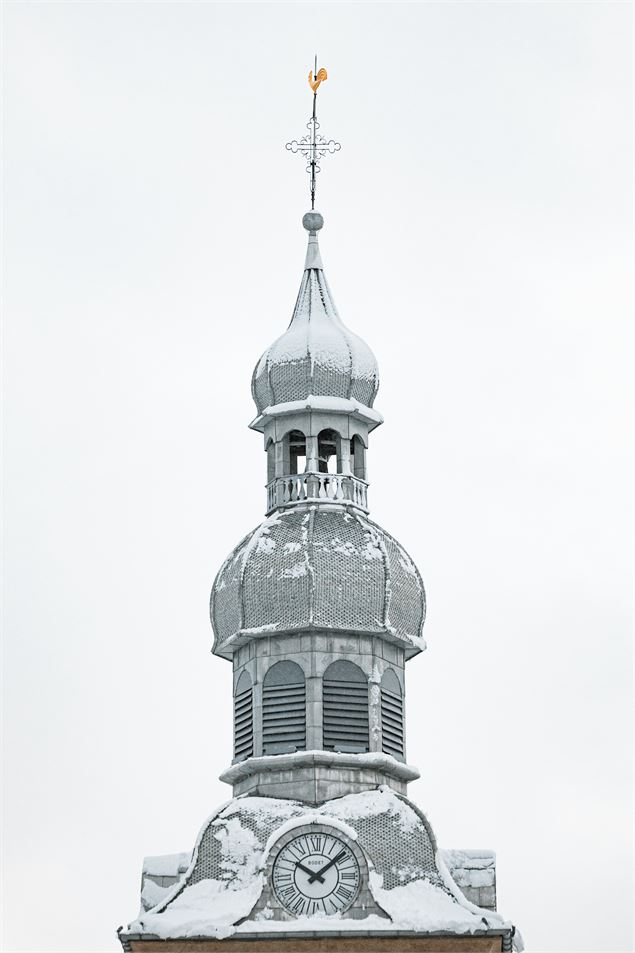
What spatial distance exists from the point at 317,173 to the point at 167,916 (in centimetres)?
1899

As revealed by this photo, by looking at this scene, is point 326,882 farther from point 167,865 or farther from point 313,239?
point 313,239

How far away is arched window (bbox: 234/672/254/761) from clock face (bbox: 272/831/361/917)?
359 centimetres

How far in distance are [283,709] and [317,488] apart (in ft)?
18.5

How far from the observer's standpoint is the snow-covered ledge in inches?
3108

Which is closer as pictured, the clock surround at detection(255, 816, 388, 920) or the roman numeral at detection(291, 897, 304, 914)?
the clock surround at detection(255, 816, 388, 920)

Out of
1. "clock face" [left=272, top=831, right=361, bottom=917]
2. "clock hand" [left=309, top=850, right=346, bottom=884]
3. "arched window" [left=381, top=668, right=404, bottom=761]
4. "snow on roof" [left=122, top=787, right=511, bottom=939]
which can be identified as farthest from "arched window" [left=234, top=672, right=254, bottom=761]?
"clock hand" [left=309, top=850, right=346, bottom=884]

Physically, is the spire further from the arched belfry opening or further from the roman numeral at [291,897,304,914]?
the roman numeral at [291,897,304,914]

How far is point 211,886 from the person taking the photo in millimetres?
77438

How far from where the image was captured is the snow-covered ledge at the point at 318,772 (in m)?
78.9

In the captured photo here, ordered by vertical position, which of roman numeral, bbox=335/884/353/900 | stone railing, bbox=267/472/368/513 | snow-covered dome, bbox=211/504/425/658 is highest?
stone railing, bbox=267/472/368/513

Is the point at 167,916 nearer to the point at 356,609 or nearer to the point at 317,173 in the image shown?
the point at 356,609

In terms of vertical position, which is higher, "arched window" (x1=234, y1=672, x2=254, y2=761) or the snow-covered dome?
the snow-covered dome

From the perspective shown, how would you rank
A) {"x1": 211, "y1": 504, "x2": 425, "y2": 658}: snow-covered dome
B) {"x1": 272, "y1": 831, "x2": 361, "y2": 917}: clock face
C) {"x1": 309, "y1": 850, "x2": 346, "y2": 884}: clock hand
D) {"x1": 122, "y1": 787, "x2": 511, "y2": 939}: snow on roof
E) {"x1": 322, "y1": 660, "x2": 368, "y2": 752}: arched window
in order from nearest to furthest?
{"x1": 122, "y1": 787, "x2": 511, "y2": 939}: snow on roof
{"x1": 272, "y1": 831, "x2": 361, "y2": 917}: clock face
{"x1": 309, "y1": 850, "x2": 346, "y2": 884}: clock hand
{"x1": 322, "y1": 660, "x2": 368, "y2": 752}: arched window
{"x1": 211, "y1": 504, "x2": 425, "y2": 658}: snow-covered dome

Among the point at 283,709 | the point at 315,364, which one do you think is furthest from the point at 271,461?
the point at 283,709
